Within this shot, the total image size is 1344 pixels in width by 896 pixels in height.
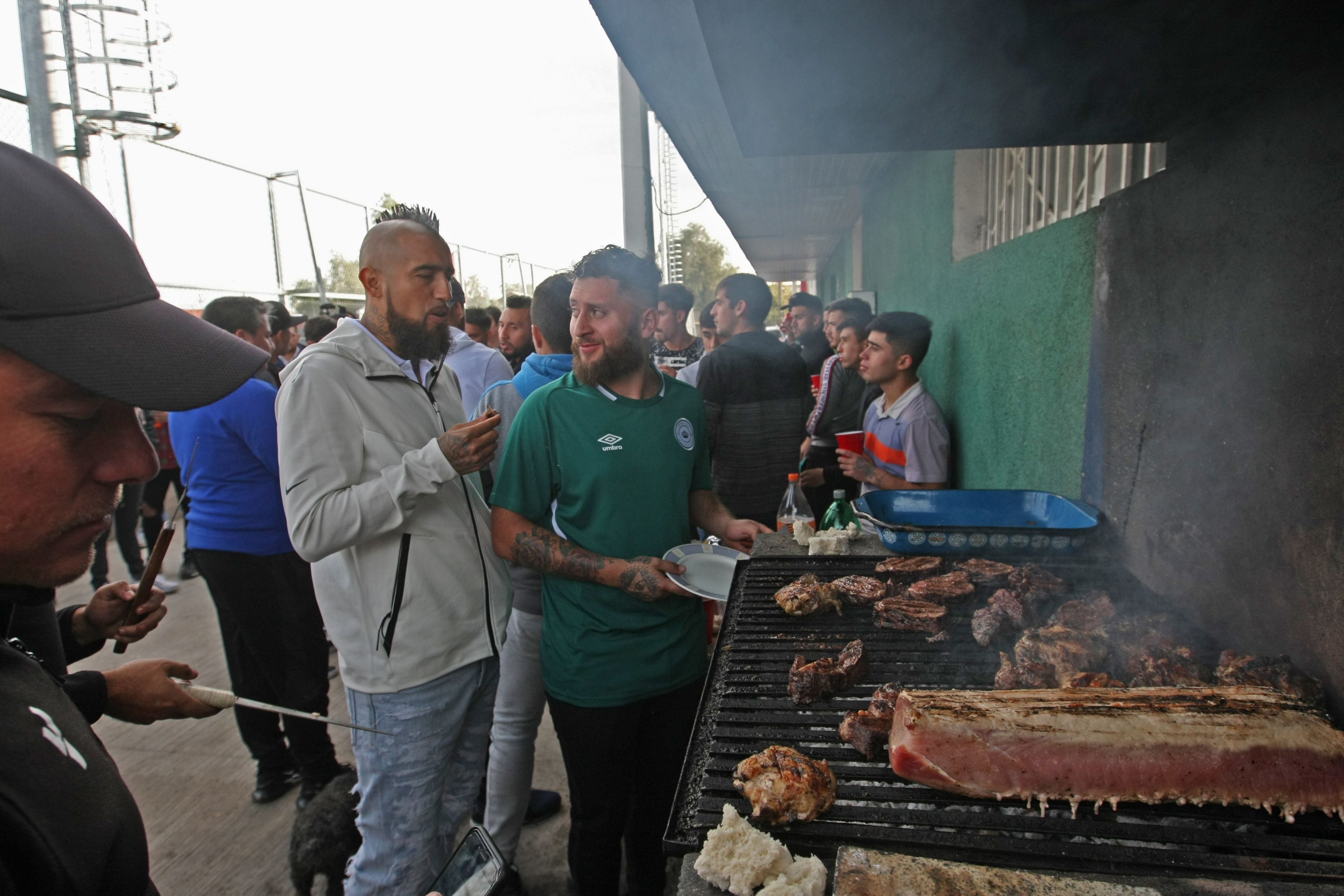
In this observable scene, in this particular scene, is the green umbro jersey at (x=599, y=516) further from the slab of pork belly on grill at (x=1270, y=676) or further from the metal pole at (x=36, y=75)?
the metal pole at (x=36, y=75)

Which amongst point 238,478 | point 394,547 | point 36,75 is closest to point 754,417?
point 394,547

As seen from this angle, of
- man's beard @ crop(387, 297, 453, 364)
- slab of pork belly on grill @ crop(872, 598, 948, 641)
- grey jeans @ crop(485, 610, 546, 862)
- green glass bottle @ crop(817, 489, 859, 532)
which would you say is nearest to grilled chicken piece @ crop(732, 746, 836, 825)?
slab of pork belly on grill @ crop(872, 598, 948, 641)

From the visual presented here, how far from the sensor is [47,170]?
1017 millimetres

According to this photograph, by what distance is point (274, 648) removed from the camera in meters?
4.06

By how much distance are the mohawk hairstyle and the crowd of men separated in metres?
0.02

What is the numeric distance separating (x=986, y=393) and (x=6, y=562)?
5.32 meters

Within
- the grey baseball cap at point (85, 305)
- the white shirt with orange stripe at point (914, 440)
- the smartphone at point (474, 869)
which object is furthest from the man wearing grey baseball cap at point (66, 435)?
the white shirt with orange stripe at point (914, 440)

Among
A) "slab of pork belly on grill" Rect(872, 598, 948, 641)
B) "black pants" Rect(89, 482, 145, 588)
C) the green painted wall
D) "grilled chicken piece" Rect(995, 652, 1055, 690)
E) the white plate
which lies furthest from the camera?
"black pants" Rect(89, 482, 145, 588)

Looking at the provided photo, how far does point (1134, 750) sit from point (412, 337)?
265 cm

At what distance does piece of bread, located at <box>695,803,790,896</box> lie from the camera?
54.8 inches

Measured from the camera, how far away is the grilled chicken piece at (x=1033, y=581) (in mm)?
2547

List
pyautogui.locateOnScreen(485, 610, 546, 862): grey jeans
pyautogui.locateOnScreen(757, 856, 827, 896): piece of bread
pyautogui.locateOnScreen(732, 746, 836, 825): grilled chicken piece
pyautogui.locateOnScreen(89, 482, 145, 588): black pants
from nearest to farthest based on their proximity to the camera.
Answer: pyautogui.locateOnScreen(757, 856, 827, 896): piece of bread
pyautogui.locateOnScreen(732, 746, 836, 825): grilled chicken piece
pyautogui.locateOnScreen(485, 610, 546, 862): grey jeans
pyautogui.locateOnScreen(89, 482, 145, 588): black pants

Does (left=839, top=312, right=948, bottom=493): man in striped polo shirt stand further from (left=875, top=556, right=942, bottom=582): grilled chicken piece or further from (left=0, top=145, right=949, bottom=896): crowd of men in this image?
(left=875, top=556, right=942, bottom=582): grilled chicken piece

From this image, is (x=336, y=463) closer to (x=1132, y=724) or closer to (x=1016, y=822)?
(x=1016, y=822)
